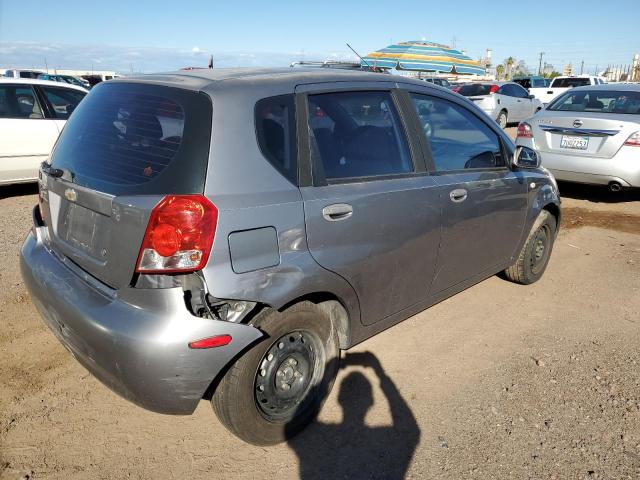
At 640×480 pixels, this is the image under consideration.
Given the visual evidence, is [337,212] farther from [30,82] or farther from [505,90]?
[505,90]

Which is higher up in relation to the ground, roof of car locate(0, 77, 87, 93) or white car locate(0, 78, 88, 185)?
roof of car locate(0, 77, 87, 93)

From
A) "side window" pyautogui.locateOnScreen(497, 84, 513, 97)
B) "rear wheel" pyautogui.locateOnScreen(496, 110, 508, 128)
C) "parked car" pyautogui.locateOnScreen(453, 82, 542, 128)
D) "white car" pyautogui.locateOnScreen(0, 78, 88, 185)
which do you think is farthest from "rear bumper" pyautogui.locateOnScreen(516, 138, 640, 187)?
"side window" pyautogui.locateOnScreen(497, 84, 513, 97)

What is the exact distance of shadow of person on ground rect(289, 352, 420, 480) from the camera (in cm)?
247

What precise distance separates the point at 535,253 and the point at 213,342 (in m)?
3.40

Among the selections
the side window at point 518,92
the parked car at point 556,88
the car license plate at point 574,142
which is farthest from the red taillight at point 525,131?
the parked car at point 556,88

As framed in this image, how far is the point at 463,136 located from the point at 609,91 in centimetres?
499

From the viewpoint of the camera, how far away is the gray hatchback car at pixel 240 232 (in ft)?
6.93

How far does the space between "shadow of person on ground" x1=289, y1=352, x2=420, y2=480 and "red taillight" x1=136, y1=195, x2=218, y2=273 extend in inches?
46.0

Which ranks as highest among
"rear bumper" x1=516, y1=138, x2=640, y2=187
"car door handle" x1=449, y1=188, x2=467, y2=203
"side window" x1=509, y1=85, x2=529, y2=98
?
"car door handle" x1=449, y1=188, x2=467, y2=203

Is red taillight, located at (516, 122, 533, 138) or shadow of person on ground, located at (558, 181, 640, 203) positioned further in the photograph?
shadow of person on ground, located at (558, 181, 640, 203)

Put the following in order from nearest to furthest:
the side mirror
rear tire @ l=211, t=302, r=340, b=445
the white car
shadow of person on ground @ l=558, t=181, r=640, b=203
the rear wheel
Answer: rear tire @ l=211, t=302, r=340, b=445
the side mirror
the white car
shadow of person on ground @ l=558, t=181, r=640, b=203
the rear wheel

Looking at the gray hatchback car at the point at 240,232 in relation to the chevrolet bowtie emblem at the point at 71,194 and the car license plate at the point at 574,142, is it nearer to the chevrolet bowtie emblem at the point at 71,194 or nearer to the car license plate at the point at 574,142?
the chevrolet bowtie emblem at the point at 71,194

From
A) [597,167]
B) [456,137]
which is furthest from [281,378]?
[597,167]

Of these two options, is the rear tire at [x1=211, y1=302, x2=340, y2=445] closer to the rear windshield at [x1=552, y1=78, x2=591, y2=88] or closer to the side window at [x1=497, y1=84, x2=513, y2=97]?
→ the side window at [x1=497, y1=84, x2=513, y2=97]
